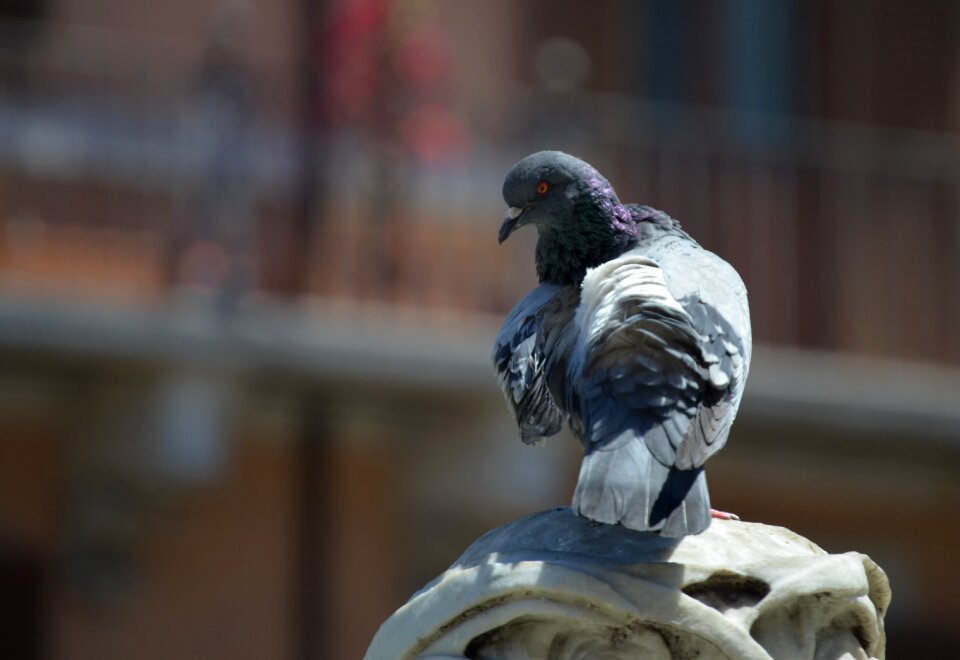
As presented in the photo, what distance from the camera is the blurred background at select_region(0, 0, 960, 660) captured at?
981cm

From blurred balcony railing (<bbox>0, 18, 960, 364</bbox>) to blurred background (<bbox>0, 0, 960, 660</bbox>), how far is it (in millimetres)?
16

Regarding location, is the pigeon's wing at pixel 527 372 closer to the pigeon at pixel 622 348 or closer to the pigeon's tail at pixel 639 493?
the pigeon at pixel 622 348

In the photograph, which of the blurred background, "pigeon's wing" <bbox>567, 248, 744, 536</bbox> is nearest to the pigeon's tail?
"pigeon's wing" <bbox>567, 248, 744, 536</bbox>

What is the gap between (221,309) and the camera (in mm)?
9492

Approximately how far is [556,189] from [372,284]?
5776 mm

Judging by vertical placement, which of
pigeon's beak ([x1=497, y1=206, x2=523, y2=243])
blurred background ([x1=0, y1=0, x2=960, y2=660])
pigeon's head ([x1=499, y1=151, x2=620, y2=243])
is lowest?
blurred background ([x1=0, y1=0, x2=960, y2=660])

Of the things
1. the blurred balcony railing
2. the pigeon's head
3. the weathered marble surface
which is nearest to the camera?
the weathered marble surface

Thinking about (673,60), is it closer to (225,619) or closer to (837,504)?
(837,504)

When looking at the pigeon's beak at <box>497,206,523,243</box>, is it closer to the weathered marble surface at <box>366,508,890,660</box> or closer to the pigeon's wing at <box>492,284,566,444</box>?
the pigeon's wing at <box>492,284,566,444</box>

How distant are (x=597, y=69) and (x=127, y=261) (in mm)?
2829

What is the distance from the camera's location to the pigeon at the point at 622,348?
356cm

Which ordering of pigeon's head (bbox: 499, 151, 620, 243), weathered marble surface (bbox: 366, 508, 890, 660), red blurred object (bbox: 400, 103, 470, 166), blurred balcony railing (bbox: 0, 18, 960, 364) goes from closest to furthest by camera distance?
weathered marble surface (bbox: 366, 508, 890, 660)
pigeon's head (bbox: 499, 151, 620, 243)
blurred balcony railing (bbox: 0, 18, 960, 364)
red blurred object (bbox: 400, 103, 470, 166)

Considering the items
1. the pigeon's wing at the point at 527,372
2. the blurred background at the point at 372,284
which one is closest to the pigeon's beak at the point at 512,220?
the pigeon's wing at the point at 527,372

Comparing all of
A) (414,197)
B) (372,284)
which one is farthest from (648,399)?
(414,197)
